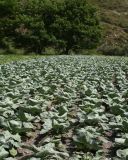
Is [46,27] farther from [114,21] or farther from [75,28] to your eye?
[114,21]

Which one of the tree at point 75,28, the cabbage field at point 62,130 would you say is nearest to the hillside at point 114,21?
the tree at point 75,28

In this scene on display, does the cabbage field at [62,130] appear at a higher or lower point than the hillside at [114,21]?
higher

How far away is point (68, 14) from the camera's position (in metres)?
67.6

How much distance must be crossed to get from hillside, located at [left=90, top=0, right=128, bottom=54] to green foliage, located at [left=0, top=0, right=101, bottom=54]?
1026 inches

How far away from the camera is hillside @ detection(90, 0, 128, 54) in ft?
342

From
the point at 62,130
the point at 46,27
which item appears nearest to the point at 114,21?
the point at 46,27

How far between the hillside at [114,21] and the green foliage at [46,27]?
2605cm

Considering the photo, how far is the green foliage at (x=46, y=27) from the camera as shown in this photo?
203 feet

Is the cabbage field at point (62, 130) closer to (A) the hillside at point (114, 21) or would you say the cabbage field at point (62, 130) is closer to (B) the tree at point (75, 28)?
(B) the tree at point (75, 28)

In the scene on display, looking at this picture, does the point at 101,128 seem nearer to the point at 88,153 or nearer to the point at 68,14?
the point at 88,153

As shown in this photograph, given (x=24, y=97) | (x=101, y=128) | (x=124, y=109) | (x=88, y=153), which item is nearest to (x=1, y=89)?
(x=24, y=97)

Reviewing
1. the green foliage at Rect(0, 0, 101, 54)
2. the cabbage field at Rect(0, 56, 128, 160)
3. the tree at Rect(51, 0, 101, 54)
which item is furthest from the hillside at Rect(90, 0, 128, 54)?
the cabbage field at Rect(0, 56, 128, 160)

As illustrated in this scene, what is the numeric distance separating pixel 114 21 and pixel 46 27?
56938mm

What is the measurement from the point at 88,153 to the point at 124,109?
3.23 m
